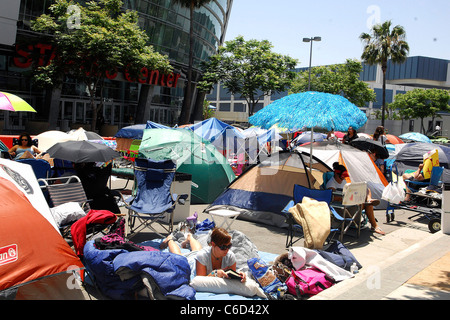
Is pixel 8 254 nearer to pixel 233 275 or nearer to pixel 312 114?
pixel 233 275

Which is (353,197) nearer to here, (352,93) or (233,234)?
(233,234)

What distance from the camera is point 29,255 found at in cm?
413

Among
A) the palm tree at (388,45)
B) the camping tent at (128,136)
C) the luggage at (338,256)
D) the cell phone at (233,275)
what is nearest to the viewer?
the cell phone at (233,275)

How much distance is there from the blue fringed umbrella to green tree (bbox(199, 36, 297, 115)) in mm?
24658

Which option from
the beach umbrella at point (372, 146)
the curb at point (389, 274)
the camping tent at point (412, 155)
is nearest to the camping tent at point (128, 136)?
the beach umbrella at point (372, 146)

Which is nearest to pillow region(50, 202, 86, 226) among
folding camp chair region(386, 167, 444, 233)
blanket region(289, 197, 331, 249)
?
blanket region(289, 197, 331, 249)

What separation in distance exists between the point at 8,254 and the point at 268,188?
20.2 feet

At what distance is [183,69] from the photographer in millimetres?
41750

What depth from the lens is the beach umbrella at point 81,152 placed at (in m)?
8.84

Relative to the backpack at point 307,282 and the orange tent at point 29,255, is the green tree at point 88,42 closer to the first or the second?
the orange tent at point 29,255

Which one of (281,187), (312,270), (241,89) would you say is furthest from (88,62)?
(312,270)

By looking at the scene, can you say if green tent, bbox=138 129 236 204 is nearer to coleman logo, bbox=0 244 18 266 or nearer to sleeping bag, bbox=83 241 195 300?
sleeping bag, bbox=83 241 195 300

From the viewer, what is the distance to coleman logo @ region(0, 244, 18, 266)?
3.93 metres
